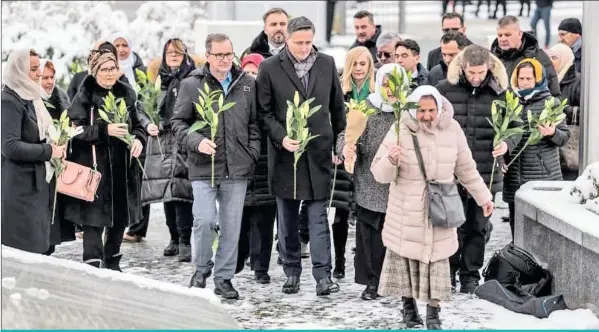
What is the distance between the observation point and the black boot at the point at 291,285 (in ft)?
31.5

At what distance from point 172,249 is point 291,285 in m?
1.73

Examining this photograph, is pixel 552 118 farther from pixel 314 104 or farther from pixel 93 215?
pixel 93 215

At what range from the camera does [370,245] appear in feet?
30.9

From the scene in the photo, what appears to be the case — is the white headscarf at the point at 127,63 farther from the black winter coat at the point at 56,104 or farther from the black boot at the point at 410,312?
the black boot at the point at 410,312

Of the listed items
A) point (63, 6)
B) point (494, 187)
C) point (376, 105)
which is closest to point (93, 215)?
point (376, 105)

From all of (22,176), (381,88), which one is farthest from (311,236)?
(22,176)

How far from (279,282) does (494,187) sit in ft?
5.37

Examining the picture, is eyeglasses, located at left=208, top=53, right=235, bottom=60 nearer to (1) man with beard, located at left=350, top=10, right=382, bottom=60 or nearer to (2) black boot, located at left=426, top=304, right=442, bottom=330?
(2) black boot, located at left=426, top=304, right=442, bottom=330

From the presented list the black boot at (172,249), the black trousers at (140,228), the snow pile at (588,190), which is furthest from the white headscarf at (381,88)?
the black trousers at (140,228)

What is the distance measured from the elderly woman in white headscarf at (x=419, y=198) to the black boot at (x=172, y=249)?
292 centimetres

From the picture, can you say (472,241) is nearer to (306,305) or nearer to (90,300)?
(306,305)

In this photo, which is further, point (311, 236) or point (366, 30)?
point (366, 30)

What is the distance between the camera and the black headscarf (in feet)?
35.3

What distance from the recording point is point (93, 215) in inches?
387
